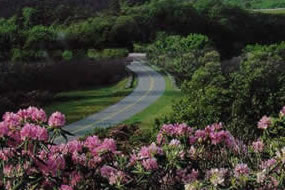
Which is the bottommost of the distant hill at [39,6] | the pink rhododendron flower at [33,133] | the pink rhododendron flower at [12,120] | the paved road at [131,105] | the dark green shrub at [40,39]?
the paved road at [131,105]

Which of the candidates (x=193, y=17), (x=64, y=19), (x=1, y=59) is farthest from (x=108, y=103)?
(x=193, y=17)

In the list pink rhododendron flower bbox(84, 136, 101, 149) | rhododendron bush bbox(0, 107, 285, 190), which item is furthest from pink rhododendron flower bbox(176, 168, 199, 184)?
pink rhododendron flower bbox(84, 136, 101, 149)

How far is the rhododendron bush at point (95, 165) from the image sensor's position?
3.99 meters

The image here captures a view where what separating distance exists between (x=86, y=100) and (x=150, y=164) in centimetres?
2702

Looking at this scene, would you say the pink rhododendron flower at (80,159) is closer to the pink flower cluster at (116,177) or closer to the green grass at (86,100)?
the pink flower cluster at (116,177)

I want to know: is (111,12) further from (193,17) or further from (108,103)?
(108,103)

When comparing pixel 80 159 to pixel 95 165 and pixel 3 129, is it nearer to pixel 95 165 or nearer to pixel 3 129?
pixel 95 165

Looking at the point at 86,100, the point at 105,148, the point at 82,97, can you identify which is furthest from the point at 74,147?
the point at 82,97

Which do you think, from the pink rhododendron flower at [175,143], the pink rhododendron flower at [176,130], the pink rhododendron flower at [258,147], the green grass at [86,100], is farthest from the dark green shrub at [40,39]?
the pink rhododendron flower at [175,143]

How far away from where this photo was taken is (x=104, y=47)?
2293 inches

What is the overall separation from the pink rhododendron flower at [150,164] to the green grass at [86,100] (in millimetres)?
20057

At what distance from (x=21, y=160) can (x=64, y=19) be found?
61850 millimetres

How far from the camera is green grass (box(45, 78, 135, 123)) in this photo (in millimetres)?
26731

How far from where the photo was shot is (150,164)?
165 inches
